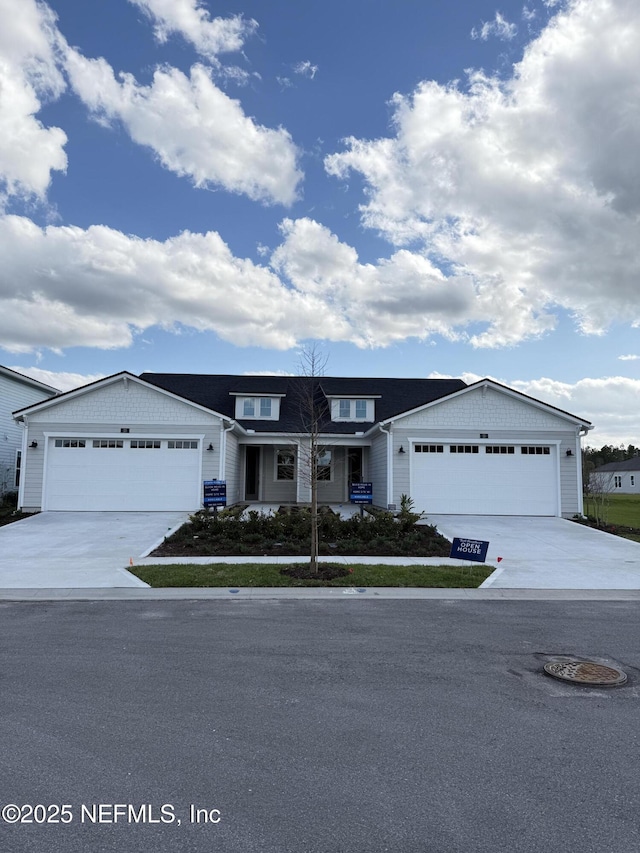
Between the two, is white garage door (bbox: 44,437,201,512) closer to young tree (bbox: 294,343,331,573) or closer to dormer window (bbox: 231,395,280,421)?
young tree (bbox: 294,343,331,573)

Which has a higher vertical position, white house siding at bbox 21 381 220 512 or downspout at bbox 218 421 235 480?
white house siding at bbox 21 381 220 512

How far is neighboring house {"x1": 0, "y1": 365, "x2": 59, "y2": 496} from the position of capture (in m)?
23.8

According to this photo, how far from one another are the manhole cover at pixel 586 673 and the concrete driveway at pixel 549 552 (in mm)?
4021

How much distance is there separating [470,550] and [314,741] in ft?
24.6

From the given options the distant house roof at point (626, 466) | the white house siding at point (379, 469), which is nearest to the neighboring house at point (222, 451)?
the white house siding at point (379, 469)

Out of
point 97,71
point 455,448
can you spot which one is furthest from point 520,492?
point 97,71

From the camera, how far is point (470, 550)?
10.7 metres

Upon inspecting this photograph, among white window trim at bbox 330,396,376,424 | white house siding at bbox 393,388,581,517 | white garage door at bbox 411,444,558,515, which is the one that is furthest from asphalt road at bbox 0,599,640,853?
white window trim at bbox 330,396,376,424

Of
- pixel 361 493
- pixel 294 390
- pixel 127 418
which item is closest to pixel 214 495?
pixel 361 493

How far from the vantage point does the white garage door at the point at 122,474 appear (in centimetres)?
1905

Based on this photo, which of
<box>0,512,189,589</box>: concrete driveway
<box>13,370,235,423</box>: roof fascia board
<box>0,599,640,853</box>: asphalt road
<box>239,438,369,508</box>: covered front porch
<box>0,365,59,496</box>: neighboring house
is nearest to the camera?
<box>0,599,640,853</box>: asphalt road

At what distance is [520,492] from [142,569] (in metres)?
13.8

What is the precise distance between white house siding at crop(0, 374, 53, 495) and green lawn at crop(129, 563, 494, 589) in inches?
644

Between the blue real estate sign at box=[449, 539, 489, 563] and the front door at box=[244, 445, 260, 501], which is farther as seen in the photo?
the front door at box=[244, 445, 260, 501]
